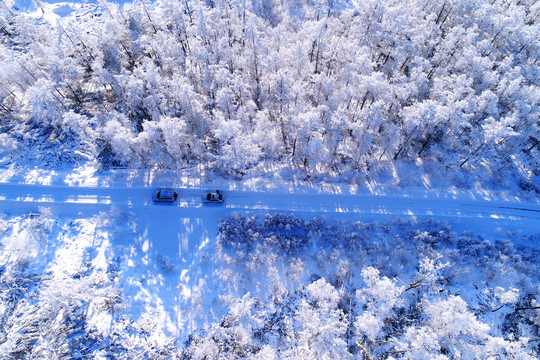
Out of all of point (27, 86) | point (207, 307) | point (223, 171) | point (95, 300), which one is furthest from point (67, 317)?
point (27, 86)

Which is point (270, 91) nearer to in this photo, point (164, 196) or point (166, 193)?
point (166, 193)

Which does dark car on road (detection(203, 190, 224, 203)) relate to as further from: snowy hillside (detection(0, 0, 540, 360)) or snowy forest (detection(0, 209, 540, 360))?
snowy forest (detection(0, 209, 540, 360))

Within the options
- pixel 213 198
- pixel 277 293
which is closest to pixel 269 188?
pixel 213 198

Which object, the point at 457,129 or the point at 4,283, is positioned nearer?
Answer: the point at 4,283

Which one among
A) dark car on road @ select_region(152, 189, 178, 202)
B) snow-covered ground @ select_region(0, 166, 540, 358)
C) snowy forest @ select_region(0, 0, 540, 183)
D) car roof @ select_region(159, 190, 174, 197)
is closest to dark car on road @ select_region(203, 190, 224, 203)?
snow-covered ground @ select_region(0, 166, 540, 358)

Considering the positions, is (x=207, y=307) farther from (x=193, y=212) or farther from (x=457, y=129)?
(x=457, y=129)
